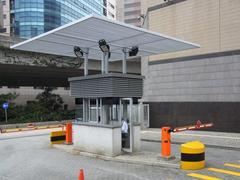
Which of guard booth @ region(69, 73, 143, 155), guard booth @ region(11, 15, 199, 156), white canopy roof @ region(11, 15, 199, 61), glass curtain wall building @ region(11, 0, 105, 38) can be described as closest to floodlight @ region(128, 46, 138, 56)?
guard booth @ region(11, 15, 199, 156)

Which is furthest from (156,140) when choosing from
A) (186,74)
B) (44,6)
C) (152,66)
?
(44,6)

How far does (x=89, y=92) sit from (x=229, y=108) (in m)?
10.7

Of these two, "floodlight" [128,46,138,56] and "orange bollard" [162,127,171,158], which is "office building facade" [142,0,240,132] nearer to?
"floodlight" [128,46,138,56]

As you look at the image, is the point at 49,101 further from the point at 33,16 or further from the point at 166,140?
the point at 33,16

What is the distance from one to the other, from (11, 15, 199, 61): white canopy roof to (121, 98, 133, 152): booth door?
264cm

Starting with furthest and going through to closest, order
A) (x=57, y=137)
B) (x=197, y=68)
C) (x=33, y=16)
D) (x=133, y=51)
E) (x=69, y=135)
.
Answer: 1. (x=33, y=16)
2. (x=197, y=68)
3. (x=57, y=137)
4. (x=69, y=135)
5. (x=133, y=51)

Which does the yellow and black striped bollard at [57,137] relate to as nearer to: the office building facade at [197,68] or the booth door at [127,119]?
the booth door at [127,119]

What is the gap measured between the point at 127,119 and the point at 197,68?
391 inches

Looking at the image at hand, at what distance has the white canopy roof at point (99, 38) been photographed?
424 inches

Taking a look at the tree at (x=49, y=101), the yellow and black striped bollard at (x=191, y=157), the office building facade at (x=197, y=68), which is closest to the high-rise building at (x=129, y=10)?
the tree at (x=49, y=101)

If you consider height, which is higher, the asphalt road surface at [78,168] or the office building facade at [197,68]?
the office building facade at [197,68]

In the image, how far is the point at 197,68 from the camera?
21344mm

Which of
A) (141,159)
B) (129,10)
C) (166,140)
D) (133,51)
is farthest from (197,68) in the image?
(129,10)

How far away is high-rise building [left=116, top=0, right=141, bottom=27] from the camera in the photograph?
118469mm
